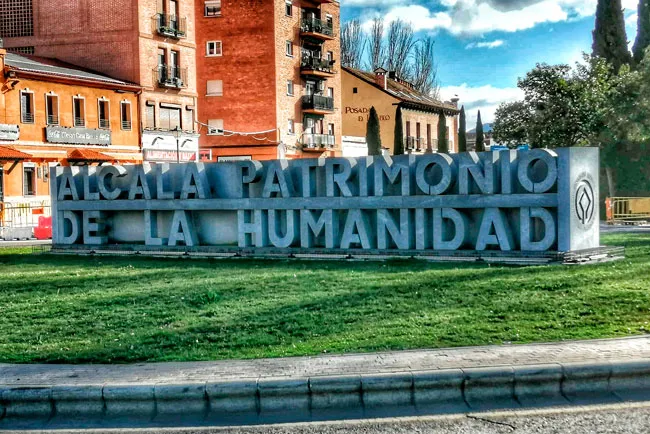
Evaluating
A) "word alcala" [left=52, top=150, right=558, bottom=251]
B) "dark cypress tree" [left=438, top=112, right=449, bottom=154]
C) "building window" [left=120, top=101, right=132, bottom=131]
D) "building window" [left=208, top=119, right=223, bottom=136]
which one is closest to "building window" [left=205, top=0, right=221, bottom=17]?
"building window" [left=208, top=119, right=223, bottom=136]

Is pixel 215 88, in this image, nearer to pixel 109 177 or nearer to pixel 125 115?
pixel 125 115

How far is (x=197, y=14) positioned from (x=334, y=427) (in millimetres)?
55193

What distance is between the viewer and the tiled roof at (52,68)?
4087 centimetres

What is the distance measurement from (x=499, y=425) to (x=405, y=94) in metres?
69.0

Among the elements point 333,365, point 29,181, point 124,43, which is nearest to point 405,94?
point 124,43

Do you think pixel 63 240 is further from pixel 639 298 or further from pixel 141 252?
pixel 639 298

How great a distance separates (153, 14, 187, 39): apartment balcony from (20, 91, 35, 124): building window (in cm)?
1155

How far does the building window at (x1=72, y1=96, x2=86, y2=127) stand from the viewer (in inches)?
1710

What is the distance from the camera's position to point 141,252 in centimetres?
2038

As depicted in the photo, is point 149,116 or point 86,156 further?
point 149,116

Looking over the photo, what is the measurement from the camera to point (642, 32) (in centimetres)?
4469

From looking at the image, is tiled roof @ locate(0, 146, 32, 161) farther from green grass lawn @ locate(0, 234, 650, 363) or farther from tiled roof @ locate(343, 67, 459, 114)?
tiled roof @ locate(343, 67, 459, 114)

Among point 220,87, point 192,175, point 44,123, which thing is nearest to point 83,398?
point 192,175

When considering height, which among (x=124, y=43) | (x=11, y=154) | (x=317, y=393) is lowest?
(x=317, y=393)
